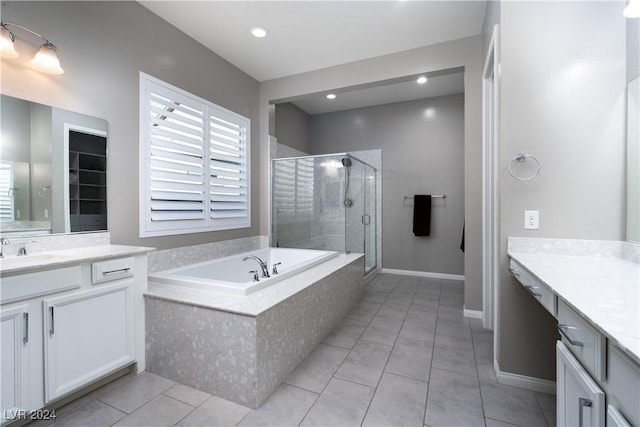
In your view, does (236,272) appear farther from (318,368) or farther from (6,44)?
(6,44)

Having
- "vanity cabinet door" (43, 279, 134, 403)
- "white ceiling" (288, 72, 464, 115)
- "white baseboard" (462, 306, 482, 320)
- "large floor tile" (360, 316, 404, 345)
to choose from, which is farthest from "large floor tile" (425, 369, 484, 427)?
"white ceiling" (288, 72, 464, 115)

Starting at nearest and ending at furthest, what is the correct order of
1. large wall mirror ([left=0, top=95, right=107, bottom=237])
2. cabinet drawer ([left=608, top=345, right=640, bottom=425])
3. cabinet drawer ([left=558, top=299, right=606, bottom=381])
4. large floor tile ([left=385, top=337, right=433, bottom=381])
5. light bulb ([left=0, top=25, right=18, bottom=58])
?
cabinet drawer ([left=608, top=345, right=640, bottom=425]), cabinet drawer ([left=558, top=299, right=606, bottom=381]), light bulb ([left=0, top=25, right=18, bottom=58]), large wall mirror ([left=0, top=95, right=107, bottom=237]), large floor tile ([left=385, top=337, right=433, bottom=381])

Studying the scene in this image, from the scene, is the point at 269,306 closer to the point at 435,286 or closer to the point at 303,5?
the point at 303,5

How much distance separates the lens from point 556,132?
169 cm

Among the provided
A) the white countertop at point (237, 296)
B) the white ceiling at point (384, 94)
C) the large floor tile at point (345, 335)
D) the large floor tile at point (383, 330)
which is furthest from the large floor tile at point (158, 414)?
the white ceiling at point (384, 94)

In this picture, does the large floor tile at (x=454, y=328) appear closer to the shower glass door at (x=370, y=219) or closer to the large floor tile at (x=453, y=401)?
the large floor tile at (x=453, y=401)

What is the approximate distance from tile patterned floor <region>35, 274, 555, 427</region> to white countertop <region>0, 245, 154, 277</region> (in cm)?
81

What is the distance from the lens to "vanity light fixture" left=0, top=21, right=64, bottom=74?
1579 millimetres

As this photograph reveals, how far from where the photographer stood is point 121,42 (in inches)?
87.9

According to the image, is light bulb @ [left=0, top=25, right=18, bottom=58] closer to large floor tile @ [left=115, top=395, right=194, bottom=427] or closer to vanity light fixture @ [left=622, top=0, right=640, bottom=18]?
large floor tile @ [left=115, top=395, right=194, bottom=427]

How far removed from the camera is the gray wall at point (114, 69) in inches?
70.3

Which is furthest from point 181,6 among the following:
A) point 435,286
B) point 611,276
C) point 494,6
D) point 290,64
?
point 435,286

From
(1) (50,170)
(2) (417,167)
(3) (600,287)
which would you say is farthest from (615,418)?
(2) (417,167)

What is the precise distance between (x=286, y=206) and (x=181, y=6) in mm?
2332
